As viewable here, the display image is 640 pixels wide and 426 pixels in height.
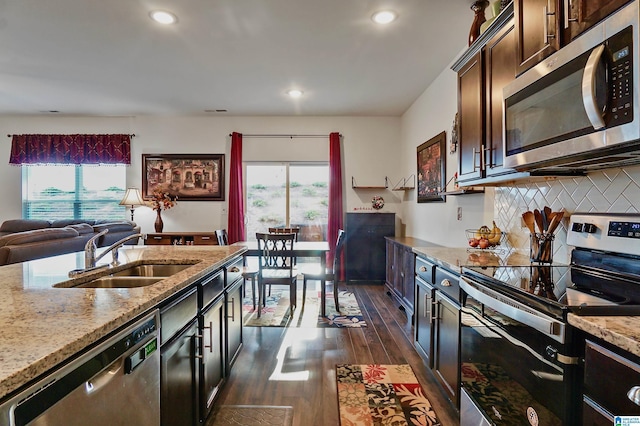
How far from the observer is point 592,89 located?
42.1 inches

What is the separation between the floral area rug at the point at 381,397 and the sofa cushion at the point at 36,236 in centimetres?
312

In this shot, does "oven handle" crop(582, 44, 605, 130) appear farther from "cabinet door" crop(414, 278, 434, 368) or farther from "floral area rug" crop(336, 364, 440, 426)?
"floral area rug" crop(336, 364, 440, 426)

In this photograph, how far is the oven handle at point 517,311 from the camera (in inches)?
38.9

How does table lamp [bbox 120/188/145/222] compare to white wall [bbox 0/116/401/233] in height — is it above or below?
below

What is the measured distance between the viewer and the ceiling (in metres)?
2.52

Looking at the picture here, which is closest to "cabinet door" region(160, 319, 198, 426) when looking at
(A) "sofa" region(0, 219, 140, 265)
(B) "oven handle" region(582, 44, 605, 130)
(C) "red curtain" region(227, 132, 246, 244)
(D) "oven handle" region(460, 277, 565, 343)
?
(D) "oven handle" region(460, 277, 565, 343)

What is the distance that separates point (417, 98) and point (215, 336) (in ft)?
13.2

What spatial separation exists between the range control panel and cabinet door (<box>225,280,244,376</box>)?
78.5 inches

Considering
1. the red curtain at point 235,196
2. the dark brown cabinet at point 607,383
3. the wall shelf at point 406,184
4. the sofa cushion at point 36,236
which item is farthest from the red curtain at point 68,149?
the dark brown cabinet at point 607,383

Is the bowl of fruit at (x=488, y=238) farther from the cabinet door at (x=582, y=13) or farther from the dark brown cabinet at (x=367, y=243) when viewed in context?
the dark brown cabinet at (x=367, y=243)

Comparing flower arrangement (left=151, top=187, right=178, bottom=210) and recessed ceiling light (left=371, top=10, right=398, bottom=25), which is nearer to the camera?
recessed ceiling light (left=371, top=10, right=398, bottom=25)

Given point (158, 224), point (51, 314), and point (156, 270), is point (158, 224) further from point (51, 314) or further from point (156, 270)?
point (51, 314)

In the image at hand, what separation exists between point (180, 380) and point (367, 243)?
379 cm

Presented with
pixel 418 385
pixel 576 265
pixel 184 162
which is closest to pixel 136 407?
pixel 418 385
